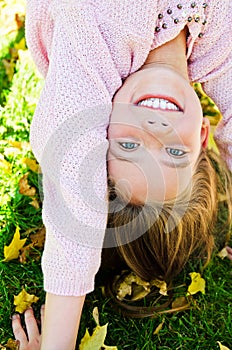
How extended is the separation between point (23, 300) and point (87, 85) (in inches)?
28.3

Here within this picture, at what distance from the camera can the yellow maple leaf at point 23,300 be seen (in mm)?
2047

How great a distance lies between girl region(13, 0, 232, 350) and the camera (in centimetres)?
177

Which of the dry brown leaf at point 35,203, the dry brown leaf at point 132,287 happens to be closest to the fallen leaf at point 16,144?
the dry brown leaf at point 35,203

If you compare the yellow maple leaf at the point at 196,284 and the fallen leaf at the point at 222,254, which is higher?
the yellow maple leaf at the point at 196,284

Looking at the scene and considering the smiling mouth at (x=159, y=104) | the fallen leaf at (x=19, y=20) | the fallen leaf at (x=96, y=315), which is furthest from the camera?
the fallen leaf at (x=19, y=20)

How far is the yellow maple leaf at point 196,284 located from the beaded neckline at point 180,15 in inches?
32.4

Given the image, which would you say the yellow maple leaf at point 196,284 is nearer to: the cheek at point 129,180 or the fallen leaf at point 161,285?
the fallen leaf at point 161,285

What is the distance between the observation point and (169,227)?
1951 mm

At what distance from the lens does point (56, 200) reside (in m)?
1.83

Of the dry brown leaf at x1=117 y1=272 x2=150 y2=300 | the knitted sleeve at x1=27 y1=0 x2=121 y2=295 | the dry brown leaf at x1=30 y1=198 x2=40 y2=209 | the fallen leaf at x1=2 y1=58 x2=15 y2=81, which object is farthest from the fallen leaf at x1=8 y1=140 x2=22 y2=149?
the dry brown leaf at x1=117 y1=272 x2=150 y2=300

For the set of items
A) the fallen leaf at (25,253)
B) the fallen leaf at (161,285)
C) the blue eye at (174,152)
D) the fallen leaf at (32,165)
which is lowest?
the fallen leaf at (161,285)

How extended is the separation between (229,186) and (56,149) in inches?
31.6

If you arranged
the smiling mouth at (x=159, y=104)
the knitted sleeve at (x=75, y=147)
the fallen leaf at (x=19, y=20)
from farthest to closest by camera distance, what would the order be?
the fallen leaf at (x=19, y=20), the smiling mouth at (x=159, y=104), the knitted sleeve at (x=75, y=147)

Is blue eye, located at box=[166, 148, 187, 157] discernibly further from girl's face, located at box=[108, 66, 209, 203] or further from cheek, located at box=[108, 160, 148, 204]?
A: cheek, located at box=[108, 160, 148, 204]
